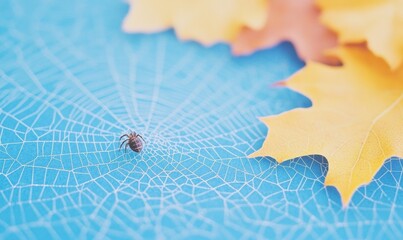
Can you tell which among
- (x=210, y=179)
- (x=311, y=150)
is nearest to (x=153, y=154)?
(x=210, y=179)

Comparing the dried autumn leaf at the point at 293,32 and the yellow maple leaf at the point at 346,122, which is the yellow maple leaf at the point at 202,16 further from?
the yellow maple leaf at the point at 346,122

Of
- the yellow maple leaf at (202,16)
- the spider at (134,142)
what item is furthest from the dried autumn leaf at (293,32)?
the spider at (134,142)

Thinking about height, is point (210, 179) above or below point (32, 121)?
below

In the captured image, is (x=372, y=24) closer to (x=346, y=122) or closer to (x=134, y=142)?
(x=346, y=122)

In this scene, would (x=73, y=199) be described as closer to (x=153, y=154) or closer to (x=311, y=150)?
(x=153, y=154)

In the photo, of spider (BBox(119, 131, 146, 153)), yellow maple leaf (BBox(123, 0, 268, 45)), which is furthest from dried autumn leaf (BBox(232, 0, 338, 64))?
spider (BBox(119, 131, 146, 153))

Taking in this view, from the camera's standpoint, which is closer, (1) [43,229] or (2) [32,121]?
(1) [43,229]
